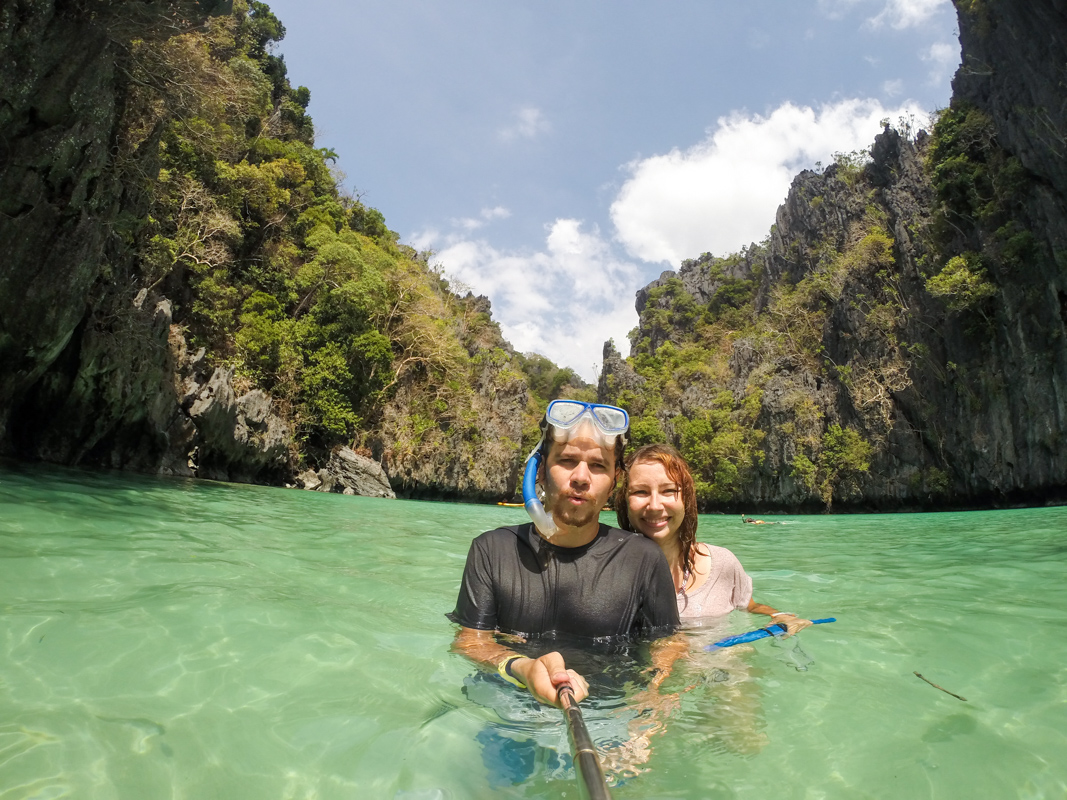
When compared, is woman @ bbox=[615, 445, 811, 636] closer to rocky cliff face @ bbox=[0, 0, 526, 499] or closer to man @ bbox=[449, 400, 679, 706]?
man @ bbox=[449, 400, 679, 706]

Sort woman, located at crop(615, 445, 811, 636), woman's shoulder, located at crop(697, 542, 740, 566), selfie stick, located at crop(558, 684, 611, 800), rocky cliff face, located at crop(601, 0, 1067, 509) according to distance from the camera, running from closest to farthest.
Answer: selfie stick, located at crop(558, 684, 611, 800), woman, located at crop(615, 445, 811, 636), woman's shoulder, located at crop(697, 542, 740, 566), rocky cliff face, located at crop(601, 0, 1067, 509)

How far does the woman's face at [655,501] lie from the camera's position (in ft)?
9.03

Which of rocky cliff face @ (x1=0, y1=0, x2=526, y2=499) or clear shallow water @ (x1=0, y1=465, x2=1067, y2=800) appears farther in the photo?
rocky cliff face @ (x1=0, y1=0, x2=526, y2=499)

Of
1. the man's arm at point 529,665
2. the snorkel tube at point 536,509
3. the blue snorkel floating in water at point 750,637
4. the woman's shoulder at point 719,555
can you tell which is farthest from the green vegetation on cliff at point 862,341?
the man's arm at point 529,665

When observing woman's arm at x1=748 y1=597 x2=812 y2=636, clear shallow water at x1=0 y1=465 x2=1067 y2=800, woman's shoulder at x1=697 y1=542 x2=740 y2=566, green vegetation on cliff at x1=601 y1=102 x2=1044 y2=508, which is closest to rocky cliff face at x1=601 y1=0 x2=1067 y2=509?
green vegetation on cliff at x1=601 y1=102 x2=1044 y2=508

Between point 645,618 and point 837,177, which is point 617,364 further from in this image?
point 645,618

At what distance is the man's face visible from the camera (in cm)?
216

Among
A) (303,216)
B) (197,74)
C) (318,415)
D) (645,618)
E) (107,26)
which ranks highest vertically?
(303,216)

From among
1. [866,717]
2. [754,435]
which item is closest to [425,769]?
[866,717]

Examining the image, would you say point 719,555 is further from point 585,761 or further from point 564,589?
point 585,761

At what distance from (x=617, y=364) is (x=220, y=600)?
36506 mm

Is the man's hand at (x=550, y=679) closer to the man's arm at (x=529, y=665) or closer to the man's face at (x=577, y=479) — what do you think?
the man's arm at (x=529, y=665)

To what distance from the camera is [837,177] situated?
32.8m

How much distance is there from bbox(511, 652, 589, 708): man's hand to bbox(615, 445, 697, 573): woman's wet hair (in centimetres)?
115
